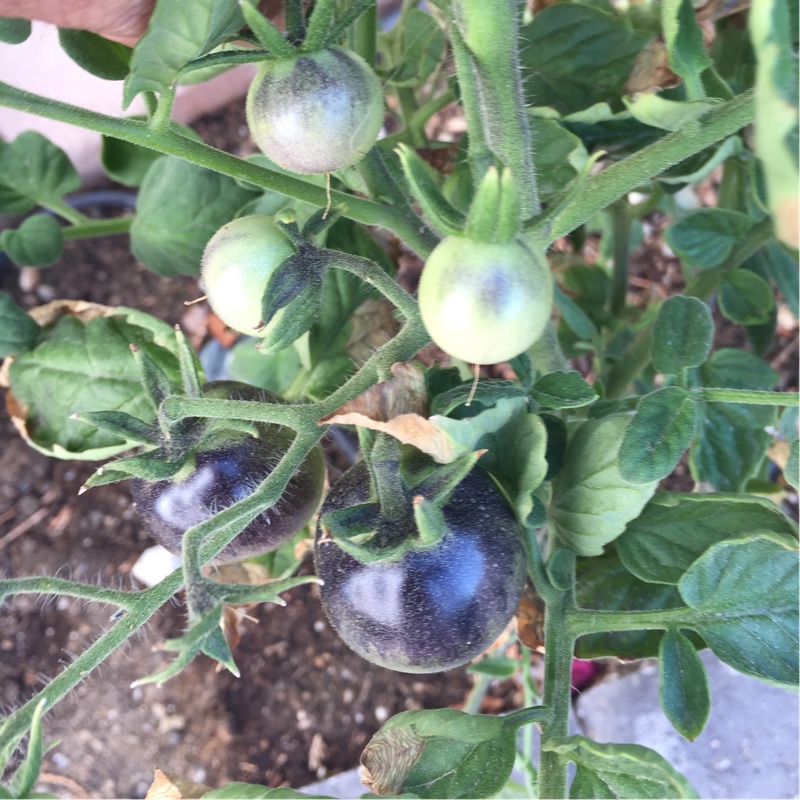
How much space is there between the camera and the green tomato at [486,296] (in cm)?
30

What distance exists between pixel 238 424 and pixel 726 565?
12.4 inches

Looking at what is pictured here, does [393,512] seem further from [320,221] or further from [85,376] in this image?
[85,376]

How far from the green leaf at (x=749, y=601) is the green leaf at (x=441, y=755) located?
143 millimetres

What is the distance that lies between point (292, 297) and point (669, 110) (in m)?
0.22

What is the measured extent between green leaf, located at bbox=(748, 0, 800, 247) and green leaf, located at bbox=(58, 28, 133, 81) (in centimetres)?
41

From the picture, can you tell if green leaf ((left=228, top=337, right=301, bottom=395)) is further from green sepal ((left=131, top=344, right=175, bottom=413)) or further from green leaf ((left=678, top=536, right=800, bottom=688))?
green leaf ((left=678, top=536, right=800, bottom=688))

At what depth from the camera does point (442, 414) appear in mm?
472

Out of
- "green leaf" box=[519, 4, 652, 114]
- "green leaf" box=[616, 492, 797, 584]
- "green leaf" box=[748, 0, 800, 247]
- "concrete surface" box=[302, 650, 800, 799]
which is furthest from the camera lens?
"concrete surface" box=[302, 650, 800, 799]

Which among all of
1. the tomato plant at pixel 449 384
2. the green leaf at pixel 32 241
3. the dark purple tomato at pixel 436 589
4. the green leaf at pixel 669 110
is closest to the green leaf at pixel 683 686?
the tomato plant at pixel 449 384

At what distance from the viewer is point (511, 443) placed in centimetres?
51

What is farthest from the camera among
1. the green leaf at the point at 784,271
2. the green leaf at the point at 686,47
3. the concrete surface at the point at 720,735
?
the concrete surface at the point at 720,735

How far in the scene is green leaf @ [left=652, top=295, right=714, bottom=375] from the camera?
21.8 inches

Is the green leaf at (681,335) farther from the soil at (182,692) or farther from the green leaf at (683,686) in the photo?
the soil at (182,692)

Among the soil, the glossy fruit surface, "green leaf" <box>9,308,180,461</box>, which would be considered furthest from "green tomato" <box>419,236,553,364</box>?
the soil
